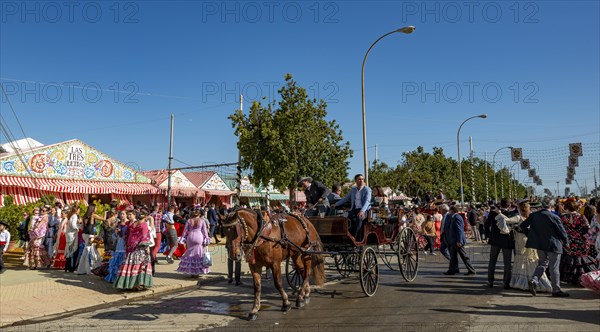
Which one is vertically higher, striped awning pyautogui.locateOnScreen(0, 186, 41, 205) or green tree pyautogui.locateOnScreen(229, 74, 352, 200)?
green tree pyautogui.locateOnScreen(229, 74, 352, 200)

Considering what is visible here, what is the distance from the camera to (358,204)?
377 inches

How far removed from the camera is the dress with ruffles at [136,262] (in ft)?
32.9

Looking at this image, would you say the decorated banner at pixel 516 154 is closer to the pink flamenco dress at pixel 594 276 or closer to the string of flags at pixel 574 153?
the string of flags at pixel 574 153

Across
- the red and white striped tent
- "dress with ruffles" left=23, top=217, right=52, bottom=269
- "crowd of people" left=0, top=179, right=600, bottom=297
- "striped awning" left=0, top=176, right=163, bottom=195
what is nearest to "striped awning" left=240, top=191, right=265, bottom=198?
"striped awning" left=0, top=176, right=163, bottom=195

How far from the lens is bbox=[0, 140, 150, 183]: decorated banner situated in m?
21.9

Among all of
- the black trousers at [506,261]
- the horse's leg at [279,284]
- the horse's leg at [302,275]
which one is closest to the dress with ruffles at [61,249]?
the horse's leg at [302,275]

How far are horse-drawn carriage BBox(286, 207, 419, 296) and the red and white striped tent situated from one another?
1669 centimetres

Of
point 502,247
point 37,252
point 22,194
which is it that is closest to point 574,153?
point 502,247

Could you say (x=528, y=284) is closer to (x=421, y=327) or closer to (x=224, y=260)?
(x=421, y=327)

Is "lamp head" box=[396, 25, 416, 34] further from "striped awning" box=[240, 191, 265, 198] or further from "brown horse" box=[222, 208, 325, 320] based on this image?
"striped awning" box=[240, 191, 265, 198]

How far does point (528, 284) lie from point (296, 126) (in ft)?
61.9

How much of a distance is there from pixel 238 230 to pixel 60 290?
5.77m

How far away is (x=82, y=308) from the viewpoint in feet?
28.9

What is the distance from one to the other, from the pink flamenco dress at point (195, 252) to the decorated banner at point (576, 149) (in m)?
27.0
